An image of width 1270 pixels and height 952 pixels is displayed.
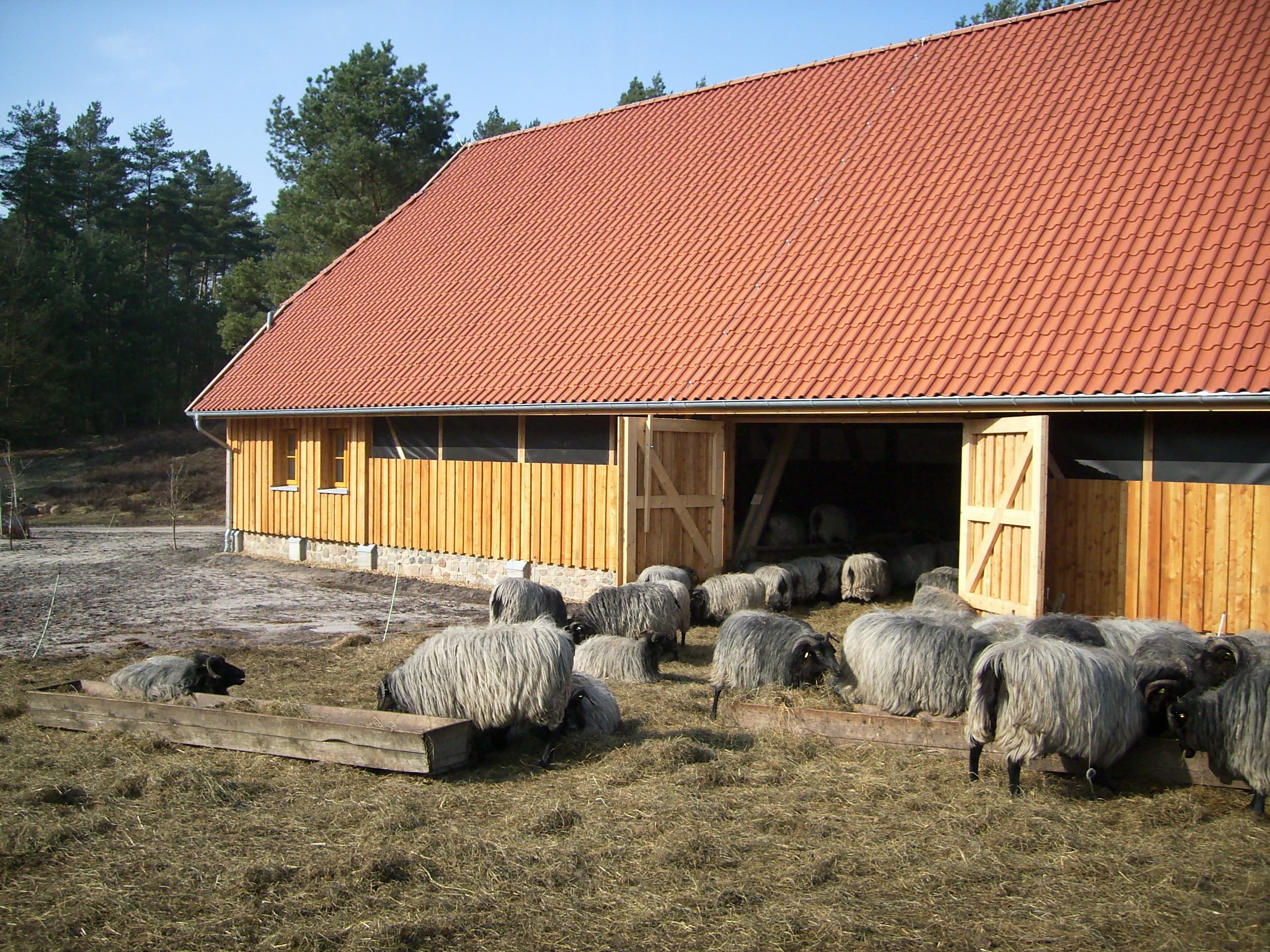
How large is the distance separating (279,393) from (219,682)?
10572 millimetres

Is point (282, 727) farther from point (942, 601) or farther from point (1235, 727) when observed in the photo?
point (942, 601)

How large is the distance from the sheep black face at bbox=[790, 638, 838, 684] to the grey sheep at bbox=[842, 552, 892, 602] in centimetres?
489

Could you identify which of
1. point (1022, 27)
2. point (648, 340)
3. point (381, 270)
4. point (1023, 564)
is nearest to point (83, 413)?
point (381, 270)

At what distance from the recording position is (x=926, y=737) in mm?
6312

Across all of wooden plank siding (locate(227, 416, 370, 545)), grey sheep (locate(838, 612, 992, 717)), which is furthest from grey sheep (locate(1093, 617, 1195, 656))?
wooden plank siding (locate(227, 416, 370, 545))

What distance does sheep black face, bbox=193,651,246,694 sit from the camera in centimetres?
748

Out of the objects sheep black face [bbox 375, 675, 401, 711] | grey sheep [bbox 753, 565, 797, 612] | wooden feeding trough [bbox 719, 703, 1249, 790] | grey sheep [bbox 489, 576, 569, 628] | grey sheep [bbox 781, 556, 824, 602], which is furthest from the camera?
grey sheep [bbox 781, 556, 824, 602]

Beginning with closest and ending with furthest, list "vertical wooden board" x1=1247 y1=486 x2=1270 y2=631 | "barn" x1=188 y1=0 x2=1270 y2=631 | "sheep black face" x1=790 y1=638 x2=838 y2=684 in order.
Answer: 1. "sheep black face" x1=790 y1=638 x2=838 y2=684
2. "vertical wooden board" x1=1247 y1=486 x2=1270 y2=631
3. "barn" x1=188 y1=0 x2=1270 y2=631

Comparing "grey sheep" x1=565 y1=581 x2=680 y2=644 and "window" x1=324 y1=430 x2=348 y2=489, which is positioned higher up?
"window" x1=324 y1=430 x2=348 y2=489

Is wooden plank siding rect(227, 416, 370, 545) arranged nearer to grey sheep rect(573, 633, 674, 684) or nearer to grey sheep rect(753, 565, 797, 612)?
grey sheep rect(753, 565, 797, 612)

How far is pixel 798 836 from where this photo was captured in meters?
5.08

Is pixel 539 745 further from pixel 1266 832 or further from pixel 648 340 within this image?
pixel 648 340

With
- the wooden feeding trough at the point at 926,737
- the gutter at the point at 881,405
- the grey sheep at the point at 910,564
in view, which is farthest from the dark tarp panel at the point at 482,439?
the wooden feeding trough at the point at 926,737

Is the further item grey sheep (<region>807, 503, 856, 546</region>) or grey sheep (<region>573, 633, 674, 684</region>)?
grey sheep (<region>807, 503, 856, 546</region>)
